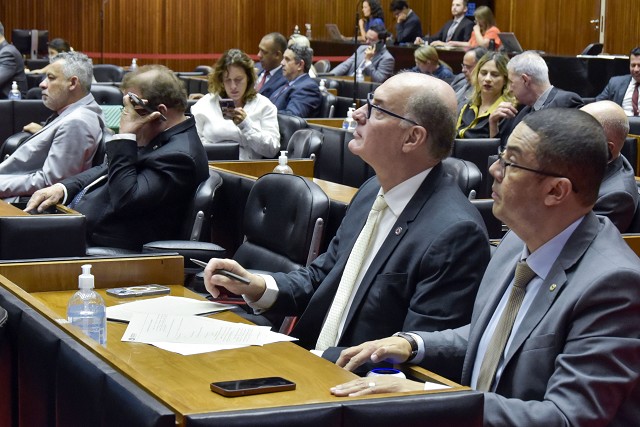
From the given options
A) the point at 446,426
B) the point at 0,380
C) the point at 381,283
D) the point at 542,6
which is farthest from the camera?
the point at 542,6

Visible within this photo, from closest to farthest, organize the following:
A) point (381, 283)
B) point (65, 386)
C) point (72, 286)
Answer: point (65, 386), point (381, 283), point (72, 286)

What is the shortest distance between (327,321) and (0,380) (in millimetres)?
956

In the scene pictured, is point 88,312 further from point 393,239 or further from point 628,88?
point 628,88

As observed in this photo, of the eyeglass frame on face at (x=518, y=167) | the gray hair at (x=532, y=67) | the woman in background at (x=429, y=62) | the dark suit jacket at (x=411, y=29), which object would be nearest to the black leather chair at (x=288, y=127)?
the gray hair at (x=532, y=67)

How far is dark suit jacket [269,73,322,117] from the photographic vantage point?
31.4 feet

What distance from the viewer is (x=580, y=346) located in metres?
2.27

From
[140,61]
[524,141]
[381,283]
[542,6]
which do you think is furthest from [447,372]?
[140,61]

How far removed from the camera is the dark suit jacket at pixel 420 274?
2893 mm

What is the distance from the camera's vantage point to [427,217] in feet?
9.93

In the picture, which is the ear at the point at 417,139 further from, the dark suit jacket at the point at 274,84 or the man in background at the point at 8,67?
the man in background at the point at 8,67

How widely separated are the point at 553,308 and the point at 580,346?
0.13 meters

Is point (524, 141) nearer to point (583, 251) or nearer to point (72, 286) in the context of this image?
point (583, 251)

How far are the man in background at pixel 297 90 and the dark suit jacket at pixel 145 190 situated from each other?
4366 millimetres

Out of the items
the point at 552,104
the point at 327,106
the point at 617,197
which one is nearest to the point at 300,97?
the point at 327,106
